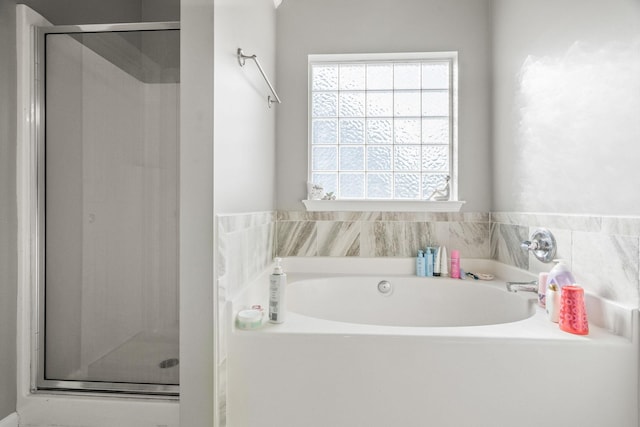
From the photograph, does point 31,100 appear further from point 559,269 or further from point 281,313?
point 559,269

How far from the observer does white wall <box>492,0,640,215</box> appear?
1.09m

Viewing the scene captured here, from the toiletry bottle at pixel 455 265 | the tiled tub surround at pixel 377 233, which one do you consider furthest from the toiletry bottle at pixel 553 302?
the tiled tub surround at pixel 377 233

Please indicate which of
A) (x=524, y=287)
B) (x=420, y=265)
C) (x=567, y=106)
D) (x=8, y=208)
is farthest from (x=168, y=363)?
(x=567, y=106)

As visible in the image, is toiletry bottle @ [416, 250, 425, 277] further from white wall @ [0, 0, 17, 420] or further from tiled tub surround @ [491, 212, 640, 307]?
white wall @ [0, 0, 17, 420]

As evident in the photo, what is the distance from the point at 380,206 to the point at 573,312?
1.17m

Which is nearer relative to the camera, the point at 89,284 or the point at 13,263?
the point at 13,263

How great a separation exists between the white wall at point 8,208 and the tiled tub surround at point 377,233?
1.31 m

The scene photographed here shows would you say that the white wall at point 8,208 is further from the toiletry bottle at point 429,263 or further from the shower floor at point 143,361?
the toiletry bottle at point 429,263

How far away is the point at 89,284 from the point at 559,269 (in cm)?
211

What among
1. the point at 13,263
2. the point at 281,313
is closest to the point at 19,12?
the point at 13,263

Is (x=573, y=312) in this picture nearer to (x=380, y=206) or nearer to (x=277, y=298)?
(x=277, y=298)

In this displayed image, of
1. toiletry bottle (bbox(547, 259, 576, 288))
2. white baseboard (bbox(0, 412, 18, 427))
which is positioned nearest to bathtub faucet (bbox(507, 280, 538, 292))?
toiletry bottle (bbox(547, 259, 576, 288))

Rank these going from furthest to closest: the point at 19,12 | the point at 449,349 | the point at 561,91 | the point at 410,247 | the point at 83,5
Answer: the point at 410,247 → the point at 83,5 → the point at 561,91 → the point at 19,12 → the point at 449,349

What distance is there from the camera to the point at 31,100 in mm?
1366
